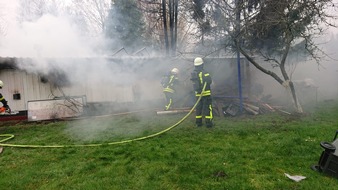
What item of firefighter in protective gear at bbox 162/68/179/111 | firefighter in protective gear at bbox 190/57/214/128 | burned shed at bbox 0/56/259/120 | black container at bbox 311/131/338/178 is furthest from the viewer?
firefighter in protective gear at bbox 162/68/179/111

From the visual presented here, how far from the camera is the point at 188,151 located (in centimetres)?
520

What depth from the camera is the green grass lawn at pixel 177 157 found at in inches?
153

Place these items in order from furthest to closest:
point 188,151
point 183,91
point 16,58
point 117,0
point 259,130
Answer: point 117,0 < point 183,91 < point 16,58 < point 259,130 < point 188,151

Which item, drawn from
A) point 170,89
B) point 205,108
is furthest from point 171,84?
point 205,108

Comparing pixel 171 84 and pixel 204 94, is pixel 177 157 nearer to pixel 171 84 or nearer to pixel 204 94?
pixel 204 94

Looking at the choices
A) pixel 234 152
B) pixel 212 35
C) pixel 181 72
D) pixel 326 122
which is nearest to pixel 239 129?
pixel 234 152

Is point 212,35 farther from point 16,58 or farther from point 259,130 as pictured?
point 16,58

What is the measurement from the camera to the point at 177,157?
16.0 feet

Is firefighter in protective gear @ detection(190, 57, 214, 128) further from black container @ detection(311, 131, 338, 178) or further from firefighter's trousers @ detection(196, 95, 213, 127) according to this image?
black container @ detection(311, 131, 338, 178)

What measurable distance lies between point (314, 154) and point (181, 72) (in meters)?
8.49

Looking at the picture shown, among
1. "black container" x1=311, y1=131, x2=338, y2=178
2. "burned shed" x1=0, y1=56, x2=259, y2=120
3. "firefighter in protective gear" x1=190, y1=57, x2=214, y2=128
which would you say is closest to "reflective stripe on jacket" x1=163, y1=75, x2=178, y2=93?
"burned shed" x1=0, y1=56, x2=259, y2=120

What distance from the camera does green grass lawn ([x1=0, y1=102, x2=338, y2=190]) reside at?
3877 millimetres

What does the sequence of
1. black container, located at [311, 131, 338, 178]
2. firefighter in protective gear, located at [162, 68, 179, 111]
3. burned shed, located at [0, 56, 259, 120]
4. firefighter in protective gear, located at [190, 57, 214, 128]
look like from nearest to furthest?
black container, located at [311, 131, 338, 178] → firefighter in protective gear, located at [190, 57, 214, 128] → burned shed, located at [0, 56, 259, 120] → firefighter in protective gear, located at [162, 68, 179, 111]

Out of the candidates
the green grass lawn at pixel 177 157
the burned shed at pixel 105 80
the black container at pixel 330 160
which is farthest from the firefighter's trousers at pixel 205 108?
the black container at pixel 330 160
